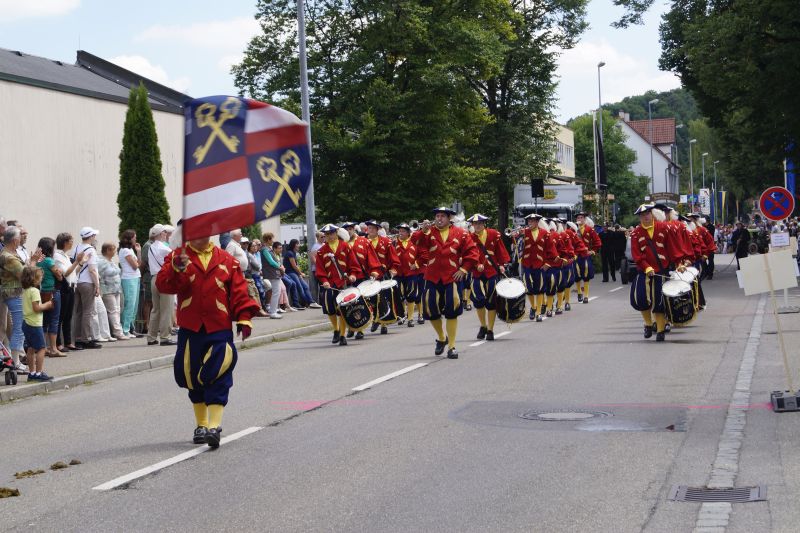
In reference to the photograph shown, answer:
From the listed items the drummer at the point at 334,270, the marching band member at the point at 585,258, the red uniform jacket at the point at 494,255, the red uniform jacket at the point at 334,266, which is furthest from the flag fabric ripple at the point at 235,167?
the marching band member at the point at 585,258

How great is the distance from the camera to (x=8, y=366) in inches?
548

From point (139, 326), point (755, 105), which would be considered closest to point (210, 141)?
point (139, 326)

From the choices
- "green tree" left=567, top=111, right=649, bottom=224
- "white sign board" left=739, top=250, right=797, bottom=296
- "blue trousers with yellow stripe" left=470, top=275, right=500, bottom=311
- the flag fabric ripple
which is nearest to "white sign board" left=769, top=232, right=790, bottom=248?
"blue trousers with yellow stripe" left=470, top=275, right=500, bottom=311

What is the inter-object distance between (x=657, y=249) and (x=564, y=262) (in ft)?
23.8

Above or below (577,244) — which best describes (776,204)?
above

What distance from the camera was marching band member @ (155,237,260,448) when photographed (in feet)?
30.8

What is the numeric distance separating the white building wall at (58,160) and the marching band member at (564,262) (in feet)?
32.6

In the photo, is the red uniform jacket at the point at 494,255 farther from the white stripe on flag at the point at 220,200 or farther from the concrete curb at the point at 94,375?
the white stripe on flag at the point at 220,200

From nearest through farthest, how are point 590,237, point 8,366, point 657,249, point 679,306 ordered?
1. point 8,366
2. point 657,249
3. point 679,306
4. point 590,237

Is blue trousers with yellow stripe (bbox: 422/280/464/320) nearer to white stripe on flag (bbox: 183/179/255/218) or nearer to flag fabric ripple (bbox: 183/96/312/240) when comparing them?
flag fabric ripple (bbox: 183/96/312/240)

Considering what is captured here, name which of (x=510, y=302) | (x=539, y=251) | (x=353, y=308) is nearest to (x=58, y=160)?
(x=539, y=251)

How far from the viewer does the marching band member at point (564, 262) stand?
24.9m

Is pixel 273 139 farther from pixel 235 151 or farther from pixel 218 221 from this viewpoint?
pixel 218 221

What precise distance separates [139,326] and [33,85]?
9.89 meters
